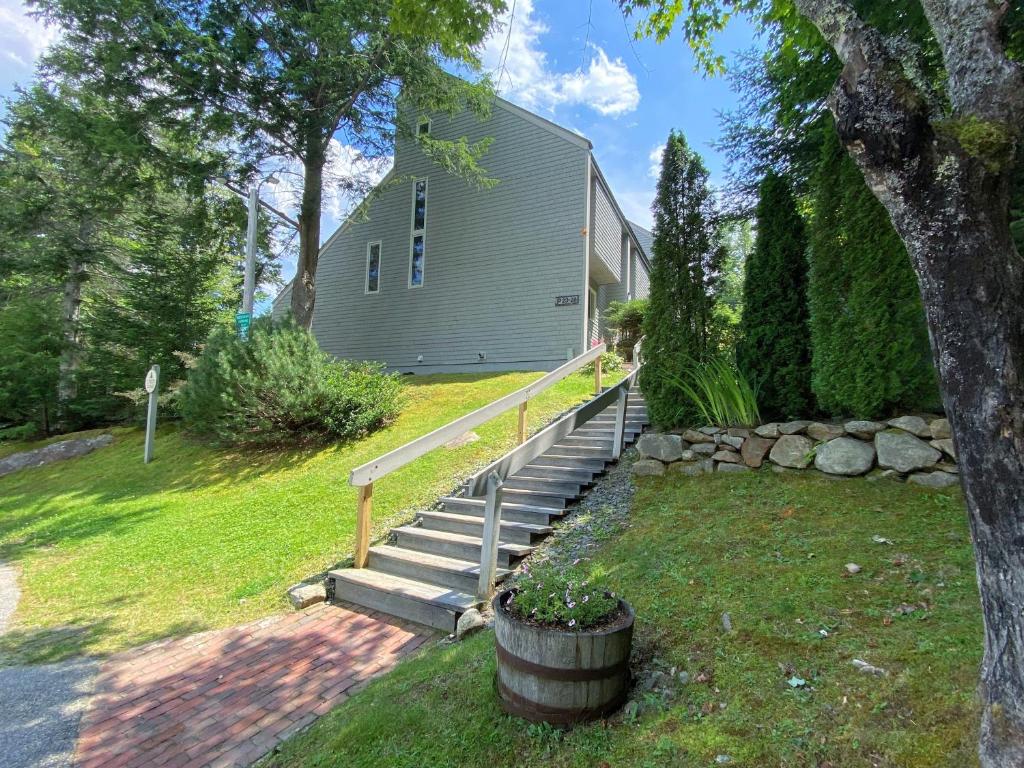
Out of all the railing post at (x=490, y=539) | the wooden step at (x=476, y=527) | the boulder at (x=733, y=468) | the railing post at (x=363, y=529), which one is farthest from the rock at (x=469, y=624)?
the boulder at (x=733, y=468)

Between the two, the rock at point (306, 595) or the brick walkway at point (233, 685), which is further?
the rock at point (306, 595)

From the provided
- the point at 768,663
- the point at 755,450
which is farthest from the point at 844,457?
the point at 768,663

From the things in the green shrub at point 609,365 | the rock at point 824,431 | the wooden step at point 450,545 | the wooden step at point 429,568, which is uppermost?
the green shrub at point 609,365

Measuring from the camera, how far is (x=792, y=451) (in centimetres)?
490

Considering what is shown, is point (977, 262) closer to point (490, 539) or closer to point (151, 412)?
point (490, 539)

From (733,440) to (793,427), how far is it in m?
0.56

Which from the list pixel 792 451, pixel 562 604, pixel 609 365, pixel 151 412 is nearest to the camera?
pixel 562 604

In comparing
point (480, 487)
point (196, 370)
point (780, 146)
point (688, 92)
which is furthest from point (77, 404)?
point (780, 146)

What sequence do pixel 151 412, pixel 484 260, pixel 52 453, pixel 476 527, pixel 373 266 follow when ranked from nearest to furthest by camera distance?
pixel 476 527 < pixel 151 412 < pixel 52 453 < pixel 484 260 < pixel 373 266

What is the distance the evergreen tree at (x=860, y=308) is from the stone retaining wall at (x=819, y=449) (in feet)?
0.78

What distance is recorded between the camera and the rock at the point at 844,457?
4.49 meters

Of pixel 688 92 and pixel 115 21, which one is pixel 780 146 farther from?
pixel 115 21

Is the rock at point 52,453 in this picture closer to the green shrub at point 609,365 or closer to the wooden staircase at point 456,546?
the wooden staircase at point 456,546

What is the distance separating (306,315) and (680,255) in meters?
9.89
